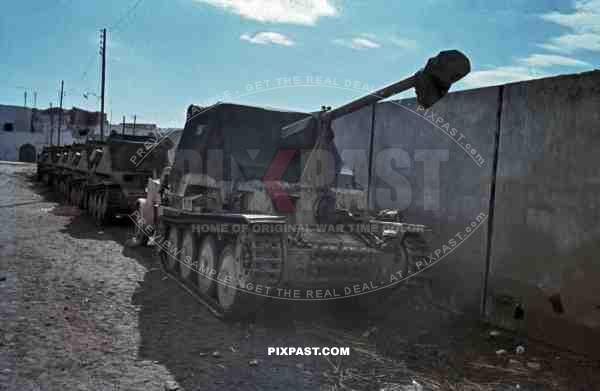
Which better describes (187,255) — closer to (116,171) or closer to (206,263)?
(206,263)

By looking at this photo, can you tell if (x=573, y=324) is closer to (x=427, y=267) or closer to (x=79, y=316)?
(x=427, y=267)

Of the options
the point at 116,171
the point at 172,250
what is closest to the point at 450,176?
the point at 172,250

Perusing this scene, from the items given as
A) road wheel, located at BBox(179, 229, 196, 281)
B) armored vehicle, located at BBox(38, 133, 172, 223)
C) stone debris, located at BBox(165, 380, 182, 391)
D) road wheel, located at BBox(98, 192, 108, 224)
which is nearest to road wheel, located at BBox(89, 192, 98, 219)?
armored vehicle, located at BBox(38, 133, 172, 223)

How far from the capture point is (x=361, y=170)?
9.09 meters

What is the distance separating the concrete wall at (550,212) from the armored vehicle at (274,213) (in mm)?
1095

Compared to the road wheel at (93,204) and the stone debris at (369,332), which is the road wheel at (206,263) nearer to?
the stone debris at (369,332)

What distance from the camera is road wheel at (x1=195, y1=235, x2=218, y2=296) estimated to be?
651 cm

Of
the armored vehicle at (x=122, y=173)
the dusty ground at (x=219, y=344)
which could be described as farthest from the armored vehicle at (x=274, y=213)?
the armored vehicle at (x=122, y=173)

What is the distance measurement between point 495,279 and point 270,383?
11.0 ft

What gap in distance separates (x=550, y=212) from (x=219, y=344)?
3.75 meters

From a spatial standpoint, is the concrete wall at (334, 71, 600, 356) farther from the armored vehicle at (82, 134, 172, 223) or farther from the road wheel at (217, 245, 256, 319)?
the armored vehicle at (82, 134, 172, 223)

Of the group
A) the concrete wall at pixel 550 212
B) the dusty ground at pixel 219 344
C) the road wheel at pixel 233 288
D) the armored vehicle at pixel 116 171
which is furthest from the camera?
the armored vehicle at pixel 116 171

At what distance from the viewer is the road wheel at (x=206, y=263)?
6.51 metres

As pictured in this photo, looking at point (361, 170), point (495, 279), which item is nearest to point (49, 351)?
point (495, 279)
